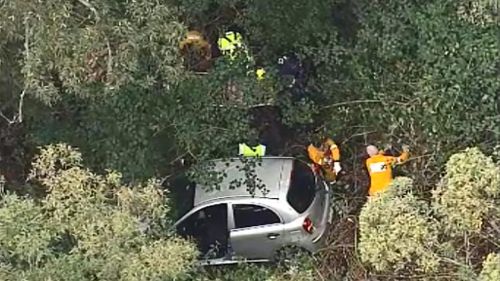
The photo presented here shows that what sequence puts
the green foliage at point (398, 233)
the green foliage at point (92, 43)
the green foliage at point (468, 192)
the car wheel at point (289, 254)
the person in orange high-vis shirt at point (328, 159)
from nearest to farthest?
the green foliage at point (468, 192), the green foliage at point (398, 233), the green foliage at point (92, 43), the car wheel at point (289, 254), the person in orange high-vis shirt at point (328, 159)

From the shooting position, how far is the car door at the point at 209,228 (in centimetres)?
1124

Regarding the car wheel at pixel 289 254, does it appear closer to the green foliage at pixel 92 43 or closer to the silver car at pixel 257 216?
the silver car at pixel 257 216

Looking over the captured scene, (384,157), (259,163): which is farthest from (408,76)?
(259,163)

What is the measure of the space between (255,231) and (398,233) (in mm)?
2943

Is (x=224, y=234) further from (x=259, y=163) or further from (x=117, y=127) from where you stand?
(x=117, y=127)

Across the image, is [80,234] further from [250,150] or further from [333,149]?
[333,149]

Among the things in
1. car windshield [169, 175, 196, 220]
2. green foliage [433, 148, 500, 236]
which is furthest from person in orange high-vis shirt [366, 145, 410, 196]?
green foliage [433, 148, 500, 236]

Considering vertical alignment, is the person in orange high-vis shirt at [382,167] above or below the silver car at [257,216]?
above

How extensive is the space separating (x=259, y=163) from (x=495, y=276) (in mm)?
3813

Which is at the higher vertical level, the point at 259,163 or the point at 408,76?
the point at 408,76

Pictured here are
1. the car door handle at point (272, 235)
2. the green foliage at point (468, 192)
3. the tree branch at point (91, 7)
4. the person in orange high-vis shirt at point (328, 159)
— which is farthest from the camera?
the person in orange high-vis shirt at point (328, 159)

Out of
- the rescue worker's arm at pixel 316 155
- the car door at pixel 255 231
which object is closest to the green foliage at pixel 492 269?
the car door at pixel 255 231

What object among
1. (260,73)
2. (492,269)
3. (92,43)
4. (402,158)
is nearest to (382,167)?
(402,158)

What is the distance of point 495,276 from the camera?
8.34m
